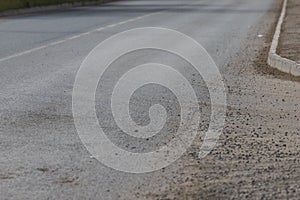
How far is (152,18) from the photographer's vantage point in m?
26.8

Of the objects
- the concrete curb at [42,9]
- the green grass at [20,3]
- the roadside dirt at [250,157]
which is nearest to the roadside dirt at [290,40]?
the roadside dirt at [250,157]

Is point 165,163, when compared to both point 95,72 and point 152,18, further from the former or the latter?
point 152,18

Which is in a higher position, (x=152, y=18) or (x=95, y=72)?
(x=95, y=72)

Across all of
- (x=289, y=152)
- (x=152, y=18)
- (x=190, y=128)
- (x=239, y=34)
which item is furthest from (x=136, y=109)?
(x=152, y=18)

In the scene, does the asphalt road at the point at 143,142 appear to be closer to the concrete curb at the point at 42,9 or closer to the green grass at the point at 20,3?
the concrete curb at the point at 42,9

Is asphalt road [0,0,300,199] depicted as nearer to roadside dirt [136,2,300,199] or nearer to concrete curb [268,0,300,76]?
roadside dirt [136,2,300,199]

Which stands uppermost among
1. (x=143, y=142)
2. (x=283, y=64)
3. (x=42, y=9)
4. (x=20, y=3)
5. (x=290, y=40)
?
(x=143, y=142)

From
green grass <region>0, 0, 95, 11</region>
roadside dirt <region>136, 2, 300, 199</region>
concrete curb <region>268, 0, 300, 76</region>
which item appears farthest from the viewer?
green grass <region>0, 0, 95, 11</region>

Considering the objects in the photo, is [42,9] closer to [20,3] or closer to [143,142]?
[20,3]

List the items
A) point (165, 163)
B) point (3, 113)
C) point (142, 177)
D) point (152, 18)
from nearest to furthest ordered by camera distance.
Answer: point (142, 177)
point (165, 163)
point (3, 113)
point (152, 18)

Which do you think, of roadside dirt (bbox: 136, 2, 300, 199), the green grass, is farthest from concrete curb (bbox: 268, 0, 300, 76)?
the green grass

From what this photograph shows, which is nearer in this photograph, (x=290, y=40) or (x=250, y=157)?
(x=250, y=157)

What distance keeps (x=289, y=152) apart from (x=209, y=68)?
587 centimetres

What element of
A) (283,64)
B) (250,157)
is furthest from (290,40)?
(250,157)
